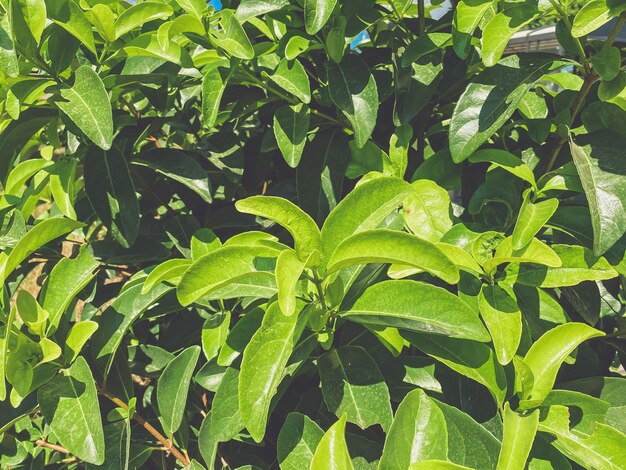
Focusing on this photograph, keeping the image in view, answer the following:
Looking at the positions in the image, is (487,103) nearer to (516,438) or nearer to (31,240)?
(516,438)

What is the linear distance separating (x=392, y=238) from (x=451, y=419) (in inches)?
17.6

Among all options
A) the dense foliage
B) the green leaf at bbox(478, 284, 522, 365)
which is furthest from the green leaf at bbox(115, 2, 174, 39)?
the green leaf at bbox(478, 284, 522, 365)

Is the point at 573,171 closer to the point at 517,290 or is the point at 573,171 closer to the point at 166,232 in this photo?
the point at 517,290

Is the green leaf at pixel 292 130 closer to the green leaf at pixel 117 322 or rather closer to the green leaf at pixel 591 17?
the green leaf at pixel 117 322

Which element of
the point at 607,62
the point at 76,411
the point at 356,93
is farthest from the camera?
the point at 356,93

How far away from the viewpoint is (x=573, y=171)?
4.17 feet

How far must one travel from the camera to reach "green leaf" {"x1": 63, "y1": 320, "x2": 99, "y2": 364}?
133 centimetres

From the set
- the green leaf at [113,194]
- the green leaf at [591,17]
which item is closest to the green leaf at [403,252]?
the green leaf at [591,17]

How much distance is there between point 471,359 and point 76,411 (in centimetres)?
85

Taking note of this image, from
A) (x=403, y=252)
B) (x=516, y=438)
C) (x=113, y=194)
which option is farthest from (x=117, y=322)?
(x=516, y=438)

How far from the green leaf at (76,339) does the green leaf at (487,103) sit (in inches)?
35.1

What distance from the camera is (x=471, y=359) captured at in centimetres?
120

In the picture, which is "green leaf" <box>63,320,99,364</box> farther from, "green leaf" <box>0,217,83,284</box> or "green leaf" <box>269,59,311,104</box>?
"green leaf" <box>269,59,311,104</box>

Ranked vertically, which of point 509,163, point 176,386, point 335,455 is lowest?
point 176,386
